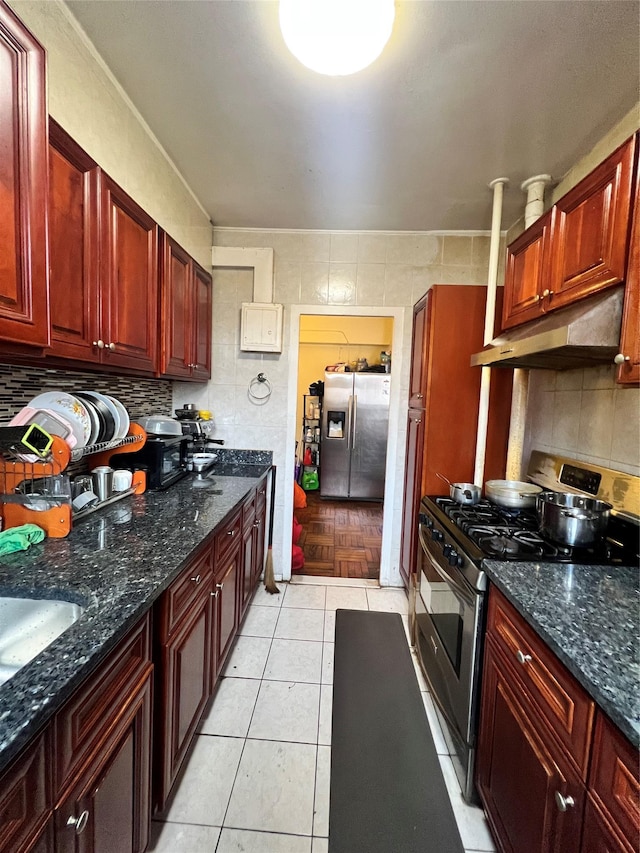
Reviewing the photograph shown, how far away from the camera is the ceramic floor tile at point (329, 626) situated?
7.29ft

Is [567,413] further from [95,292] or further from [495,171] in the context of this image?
[95,292]

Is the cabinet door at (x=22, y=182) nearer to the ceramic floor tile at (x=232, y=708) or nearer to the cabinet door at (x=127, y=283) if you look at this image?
the cabinet door at (x=127, y=283)

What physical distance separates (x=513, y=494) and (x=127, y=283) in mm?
1943

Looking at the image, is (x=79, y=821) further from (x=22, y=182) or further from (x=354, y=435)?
(x=354, y=435)

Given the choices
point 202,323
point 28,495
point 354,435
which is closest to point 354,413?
point 354,435

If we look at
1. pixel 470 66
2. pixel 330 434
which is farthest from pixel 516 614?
pixel 330 434

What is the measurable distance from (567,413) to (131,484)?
7.01 ft

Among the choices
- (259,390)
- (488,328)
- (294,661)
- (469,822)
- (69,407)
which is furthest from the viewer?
(259,390)

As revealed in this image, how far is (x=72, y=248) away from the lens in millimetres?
1222

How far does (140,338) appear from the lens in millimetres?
1667

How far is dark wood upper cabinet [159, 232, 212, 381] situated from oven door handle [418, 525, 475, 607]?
1568 mm

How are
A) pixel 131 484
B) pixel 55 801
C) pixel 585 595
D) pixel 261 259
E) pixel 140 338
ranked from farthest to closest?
pixel 261 259
pixel 131 484
pixel 140 338
pixel 585 595
pixel 55 801

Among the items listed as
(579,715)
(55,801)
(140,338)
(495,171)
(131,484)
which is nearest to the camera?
(55,801)

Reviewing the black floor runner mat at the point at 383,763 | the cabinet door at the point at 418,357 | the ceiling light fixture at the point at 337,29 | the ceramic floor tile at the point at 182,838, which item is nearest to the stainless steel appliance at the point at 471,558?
the black floor runner mat at the point at 383,763
